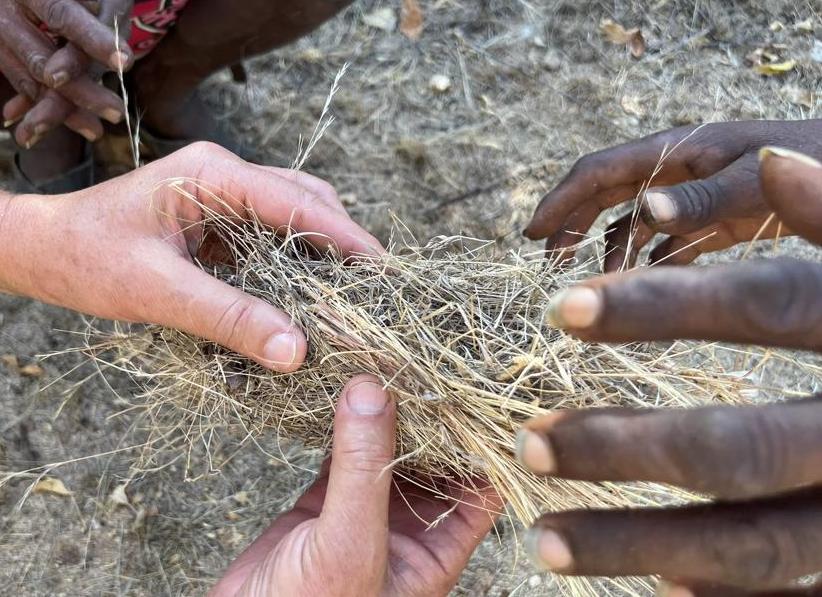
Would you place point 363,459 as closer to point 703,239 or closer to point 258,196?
point 258,196

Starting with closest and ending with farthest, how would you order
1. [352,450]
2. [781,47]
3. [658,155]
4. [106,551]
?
[352,450] < [658,155] < [106,551] < [781,47]

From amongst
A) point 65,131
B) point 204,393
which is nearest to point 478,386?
point 204,393

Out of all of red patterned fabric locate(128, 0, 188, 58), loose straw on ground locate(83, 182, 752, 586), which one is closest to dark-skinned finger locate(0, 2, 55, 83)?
red patterned fabric locate(128, 0, 188, 58)

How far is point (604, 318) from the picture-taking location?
0.67m

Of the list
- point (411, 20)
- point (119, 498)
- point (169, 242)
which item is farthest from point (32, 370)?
point (411, 20)

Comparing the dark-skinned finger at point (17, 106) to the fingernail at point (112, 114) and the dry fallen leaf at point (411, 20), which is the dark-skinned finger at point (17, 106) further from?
the dry fallen leaf at point (411, 20)

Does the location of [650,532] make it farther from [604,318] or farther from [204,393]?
[204,393]

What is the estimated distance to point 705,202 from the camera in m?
1.24

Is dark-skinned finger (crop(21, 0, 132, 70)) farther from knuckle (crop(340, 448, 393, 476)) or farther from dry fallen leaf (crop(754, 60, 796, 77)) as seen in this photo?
dry fallen leaf (crop(754, 60, 796, 77))

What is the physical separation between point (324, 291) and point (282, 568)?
447 mm

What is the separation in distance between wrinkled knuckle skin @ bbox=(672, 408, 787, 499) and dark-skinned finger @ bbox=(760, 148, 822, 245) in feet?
0.69

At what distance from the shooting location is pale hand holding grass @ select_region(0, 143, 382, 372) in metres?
1.10

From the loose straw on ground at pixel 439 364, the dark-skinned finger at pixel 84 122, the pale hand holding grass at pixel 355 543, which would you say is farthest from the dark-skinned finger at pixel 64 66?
the pale hand holding grass at pixel 355 543

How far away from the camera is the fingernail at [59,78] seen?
141cm
